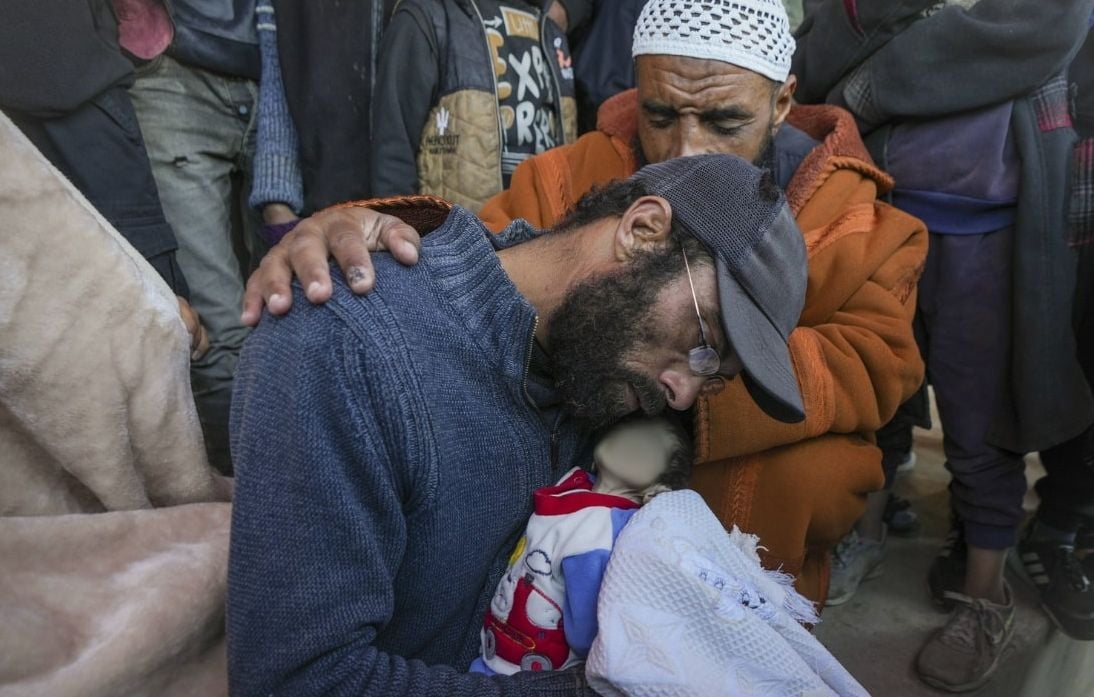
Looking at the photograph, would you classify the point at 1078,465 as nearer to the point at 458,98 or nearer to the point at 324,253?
the point at 458,98

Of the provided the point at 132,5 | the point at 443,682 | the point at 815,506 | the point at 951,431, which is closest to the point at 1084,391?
the point at 951,431

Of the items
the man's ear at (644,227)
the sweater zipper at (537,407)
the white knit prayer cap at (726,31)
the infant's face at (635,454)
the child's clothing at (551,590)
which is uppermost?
the white knit prayer cap at (726,31)

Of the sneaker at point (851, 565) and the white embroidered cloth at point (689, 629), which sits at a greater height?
the white embroidered cloth at point (689, 629)

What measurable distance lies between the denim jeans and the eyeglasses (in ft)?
4.31

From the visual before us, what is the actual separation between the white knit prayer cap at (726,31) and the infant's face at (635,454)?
1.12 m

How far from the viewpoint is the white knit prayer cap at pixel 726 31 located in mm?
1978

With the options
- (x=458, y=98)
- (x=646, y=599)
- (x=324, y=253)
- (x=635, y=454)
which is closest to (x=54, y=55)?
(x=324, y=253)

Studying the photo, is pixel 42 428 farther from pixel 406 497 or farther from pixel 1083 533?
pixel 1083 533

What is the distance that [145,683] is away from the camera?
36.7 inches

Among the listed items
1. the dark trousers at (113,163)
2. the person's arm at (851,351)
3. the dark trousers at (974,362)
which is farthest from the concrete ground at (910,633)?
the dark trousers at (113,163)

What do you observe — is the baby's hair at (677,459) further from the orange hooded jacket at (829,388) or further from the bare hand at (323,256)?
the bare hand at (323,256)

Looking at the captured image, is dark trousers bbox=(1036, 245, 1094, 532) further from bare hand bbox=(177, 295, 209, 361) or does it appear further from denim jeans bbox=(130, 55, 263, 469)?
denim jeans bbox=(130, 55, 263, 469)

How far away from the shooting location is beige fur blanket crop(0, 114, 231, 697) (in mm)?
841

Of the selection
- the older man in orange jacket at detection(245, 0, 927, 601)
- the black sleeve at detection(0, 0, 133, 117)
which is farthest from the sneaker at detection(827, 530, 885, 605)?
the black sleeve at detection(0, 0, 133, 117)
